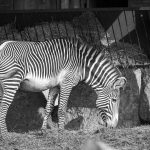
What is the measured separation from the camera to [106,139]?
6582 millimetres

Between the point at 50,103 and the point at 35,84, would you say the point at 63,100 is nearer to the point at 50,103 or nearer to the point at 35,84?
the point at 50,103

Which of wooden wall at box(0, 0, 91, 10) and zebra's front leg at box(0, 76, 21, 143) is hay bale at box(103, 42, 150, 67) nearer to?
zebra's front leg at box(0, 76, 21, 143)

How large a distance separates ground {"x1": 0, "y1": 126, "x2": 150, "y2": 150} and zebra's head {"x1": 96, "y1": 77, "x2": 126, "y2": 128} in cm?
81

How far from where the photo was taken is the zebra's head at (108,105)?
26.4 ft

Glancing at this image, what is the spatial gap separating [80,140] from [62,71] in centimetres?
165

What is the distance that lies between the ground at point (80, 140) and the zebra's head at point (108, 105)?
811 mm

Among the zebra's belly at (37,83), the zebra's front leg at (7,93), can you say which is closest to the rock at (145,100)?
the zebra's belly at (37,83)

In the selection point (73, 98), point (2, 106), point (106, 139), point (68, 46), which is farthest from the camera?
point (73, 98)

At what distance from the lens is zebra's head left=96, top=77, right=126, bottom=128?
26.4 ft

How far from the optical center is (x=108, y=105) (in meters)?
8.04

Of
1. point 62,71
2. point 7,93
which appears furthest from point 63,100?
point 7,93

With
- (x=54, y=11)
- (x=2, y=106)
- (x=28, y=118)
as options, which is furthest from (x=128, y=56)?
(x=2, y=106)

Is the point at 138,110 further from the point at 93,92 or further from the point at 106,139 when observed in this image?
the point at 106,139

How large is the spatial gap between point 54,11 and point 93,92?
1715 mm
